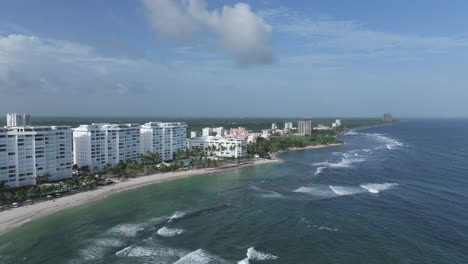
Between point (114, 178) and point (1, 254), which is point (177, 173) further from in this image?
point (1, 254)

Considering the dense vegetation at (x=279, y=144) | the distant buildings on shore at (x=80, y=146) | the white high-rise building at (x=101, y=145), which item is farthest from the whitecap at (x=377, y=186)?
the white high-rise building at (x=101, y=145)

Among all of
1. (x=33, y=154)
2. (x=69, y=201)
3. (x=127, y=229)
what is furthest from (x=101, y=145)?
(x=127, y=229)

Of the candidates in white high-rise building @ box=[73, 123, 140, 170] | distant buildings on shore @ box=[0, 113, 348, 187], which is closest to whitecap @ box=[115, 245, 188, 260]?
distant buildings on shore @ box=[0, 113, 348, 187]

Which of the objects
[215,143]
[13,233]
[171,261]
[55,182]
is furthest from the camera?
[215,143]

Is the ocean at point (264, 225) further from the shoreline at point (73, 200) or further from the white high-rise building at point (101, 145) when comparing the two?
the white high-rise building at point (101, 145)

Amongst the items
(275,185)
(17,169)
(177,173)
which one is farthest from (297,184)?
(17,169)

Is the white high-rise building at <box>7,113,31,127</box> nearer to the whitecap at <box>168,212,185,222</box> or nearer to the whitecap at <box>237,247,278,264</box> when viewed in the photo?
the whitecap at <box>168,212,185,222</box>
